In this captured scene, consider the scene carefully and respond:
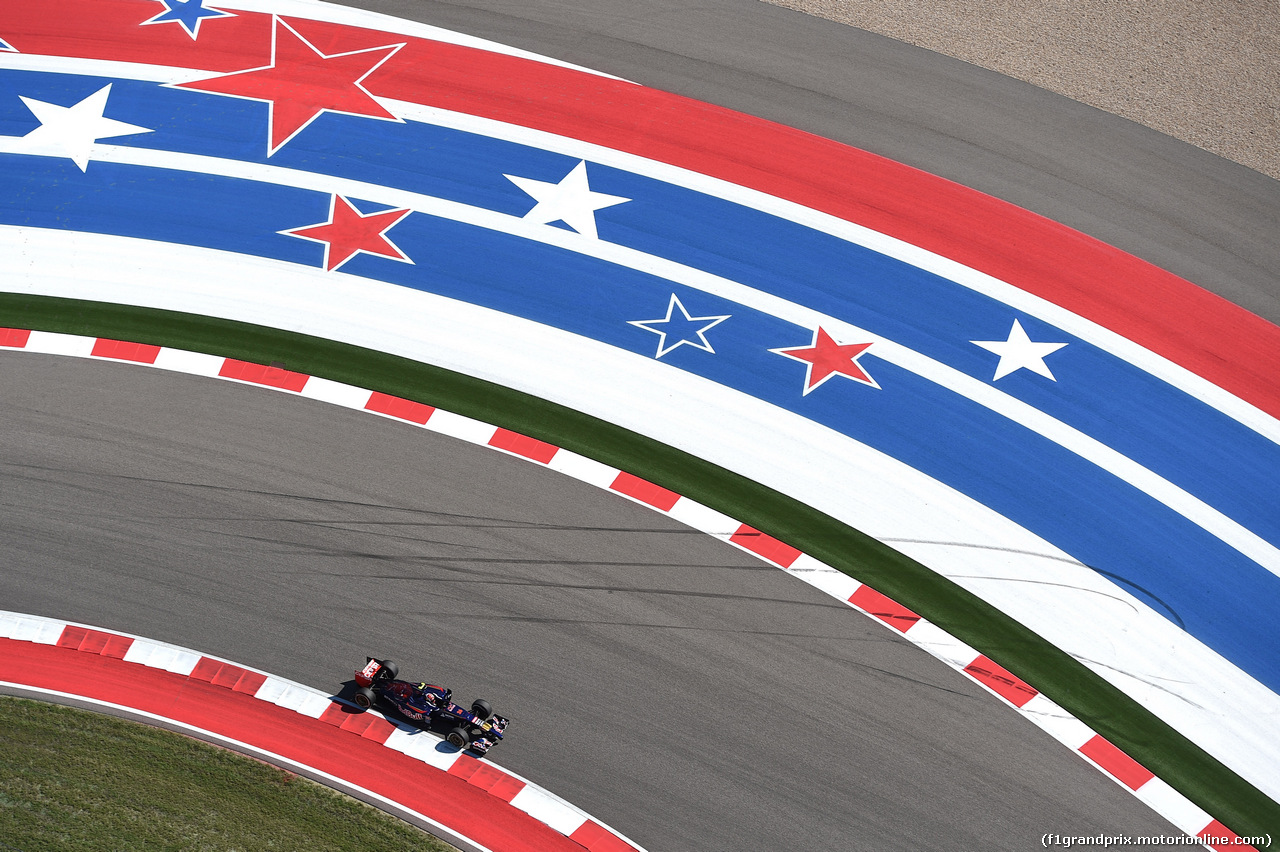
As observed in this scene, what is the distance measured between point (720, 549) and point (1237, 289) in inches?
496

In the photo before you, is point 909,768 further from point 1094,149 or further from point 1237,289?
point 1094,149

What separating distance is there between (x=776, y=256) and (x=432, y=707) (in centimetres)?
1133

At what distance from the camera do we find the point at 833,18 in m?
24.5

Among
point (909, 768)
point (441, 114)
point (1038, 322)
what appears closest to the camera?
point (909, 768)

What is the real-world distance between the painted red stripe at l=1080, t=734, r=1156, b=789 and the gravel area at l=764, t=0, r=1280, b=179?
47.6 ft

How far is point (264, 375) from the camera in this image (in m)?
18.3

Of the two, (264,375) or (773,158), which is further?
(773,158)


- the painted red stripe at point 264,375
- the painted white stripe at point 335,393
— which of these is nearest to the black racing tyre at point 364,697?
the painted white stripe at point 335,393

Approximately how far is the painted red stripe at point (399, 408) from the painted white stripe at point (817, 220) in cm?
490

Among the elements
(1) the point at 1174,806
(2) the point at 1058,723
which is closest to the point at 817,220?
(2) the point at 1058,723

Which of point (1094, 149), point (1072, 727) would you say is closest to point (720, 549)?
point (1072, 727)

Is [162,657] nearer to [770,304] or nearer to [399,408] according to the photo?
[399,408]

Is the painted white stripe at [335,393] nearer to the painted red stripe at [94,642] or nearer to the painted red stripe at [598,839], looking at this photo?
the painted red stripe at [94,642]

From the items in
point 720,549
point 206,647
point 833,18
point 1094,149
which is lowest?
point 206,647
